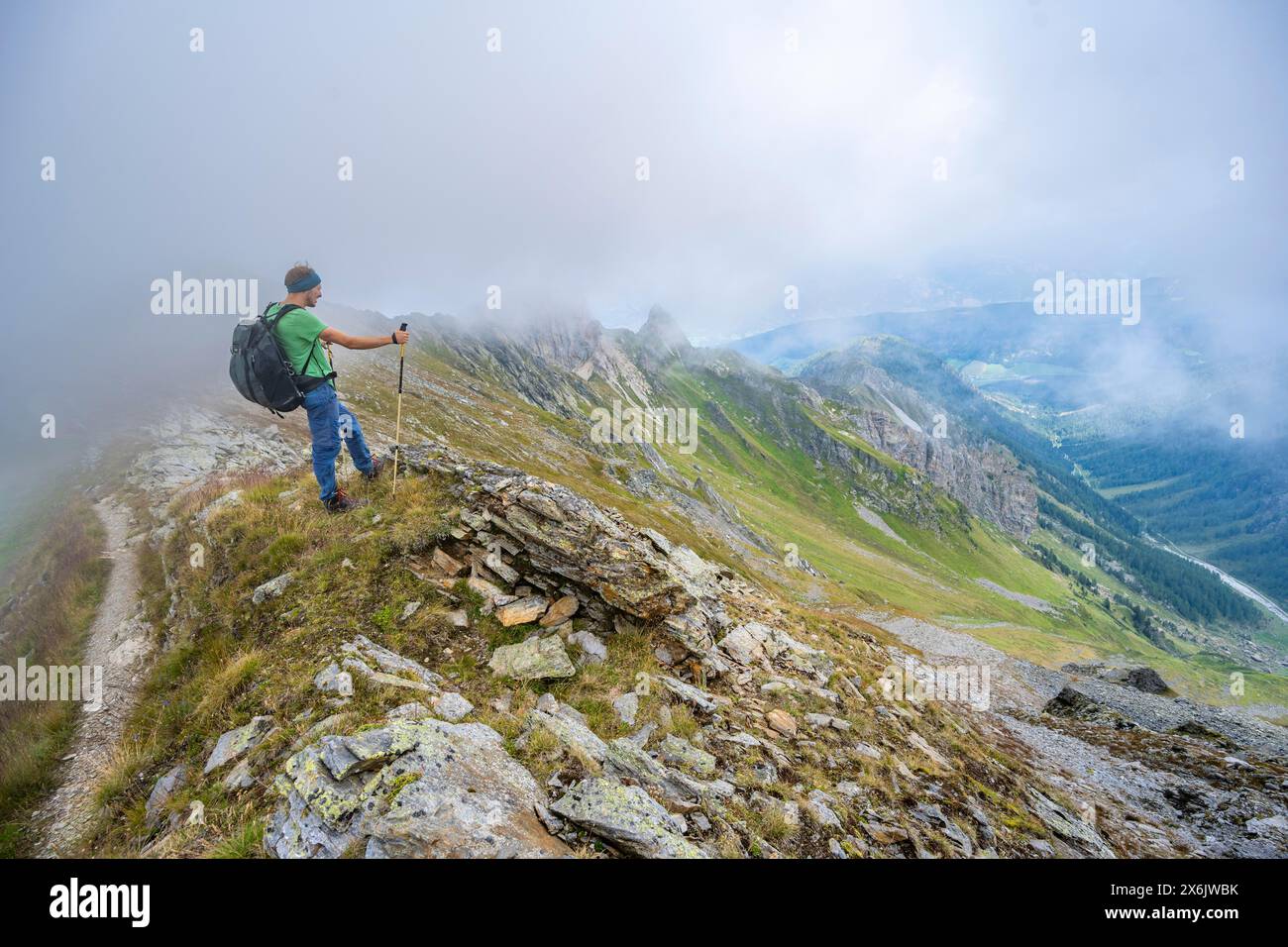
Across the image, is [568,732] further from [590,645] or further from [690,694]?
[690,694]

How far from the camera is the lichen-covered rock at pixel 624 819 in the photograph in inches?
231

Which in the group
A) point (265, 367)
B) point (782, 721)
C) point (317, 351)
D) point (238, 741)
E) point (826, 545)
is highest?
point (317, 351)

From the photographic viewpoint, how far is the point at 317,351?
34.2ft

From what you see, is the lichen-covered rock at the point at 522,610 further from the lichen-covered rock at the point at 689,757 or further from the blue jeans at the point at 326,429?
the blue jeans at the point at 326,429

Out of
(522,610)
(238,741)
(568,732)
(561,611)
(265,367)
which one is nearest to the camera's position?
(238,741)

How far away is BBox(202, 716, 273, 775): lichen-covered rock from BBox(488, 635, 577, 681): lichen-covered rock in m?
3.50

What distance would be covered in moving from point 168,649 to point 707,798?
37.6 feet

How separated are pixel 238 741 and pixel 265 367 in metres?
6.93

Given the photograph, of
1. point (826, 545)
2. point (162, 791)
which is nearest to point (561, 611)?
point (162, 791)

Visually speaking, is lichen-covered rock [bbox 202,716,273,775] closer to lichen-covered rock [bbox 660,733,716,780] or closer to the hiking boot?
the hiking boot
